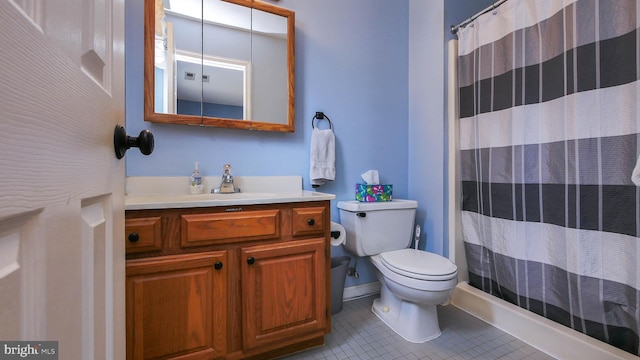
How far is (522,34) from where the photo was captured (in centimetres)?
142

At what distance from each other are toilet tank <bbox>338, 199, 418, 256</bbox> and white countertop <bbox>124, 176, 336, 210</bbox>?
0.36 meters

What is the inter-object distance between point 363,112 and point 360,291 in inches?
51.2

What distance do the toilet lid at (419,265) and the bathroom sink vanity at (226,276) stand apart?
15.4 inches

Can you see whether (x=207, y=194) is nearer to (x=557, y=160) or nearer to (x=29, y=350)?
(x=29, y=350)

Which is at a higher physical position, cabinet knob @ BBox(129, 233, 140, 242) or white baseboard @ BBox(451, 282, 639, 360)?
cabinet knob @ BBox(129, 233, 140, 242)

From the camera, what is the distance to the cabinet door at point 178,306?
3.10 feet

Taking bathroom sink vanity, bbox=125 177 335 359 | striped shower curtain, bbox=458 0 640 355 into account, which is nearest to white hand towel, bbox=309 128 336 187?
bathroom sink vanity, bbox=125 177 335 359

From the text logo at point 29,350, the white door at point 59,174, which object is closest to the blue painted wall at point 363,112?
the white door at point 59,174

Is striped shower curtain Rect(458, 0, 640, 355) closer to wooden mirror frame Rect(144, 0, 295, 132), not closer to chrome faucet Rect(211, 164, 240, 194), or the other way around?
wooden mirror frame Rect(144, 0, 295, 132)

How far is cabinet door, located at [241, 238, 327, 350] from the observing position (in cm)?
111

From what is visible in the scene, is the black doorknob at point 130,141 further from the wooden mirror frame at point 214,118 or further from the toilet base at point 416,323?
the toilet base at point 416,323

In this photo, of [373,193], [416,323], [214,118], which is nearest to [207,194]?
[214,118]

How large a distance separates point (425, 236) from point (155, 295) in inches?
65.7

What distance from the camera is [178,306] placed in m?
1.00
